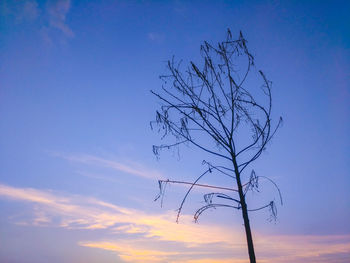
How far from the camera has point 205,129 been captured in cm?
397

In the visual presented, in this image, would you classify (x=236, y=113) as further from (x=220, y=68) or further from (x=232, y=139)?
(x=220, y=68)

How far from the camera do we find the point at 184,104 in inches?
159

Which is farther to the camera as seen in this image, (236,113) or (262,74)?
(236,113)

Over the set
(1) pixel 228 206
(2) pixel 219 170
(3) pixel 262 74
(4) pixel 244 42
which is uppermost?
(4) pixel 244 42

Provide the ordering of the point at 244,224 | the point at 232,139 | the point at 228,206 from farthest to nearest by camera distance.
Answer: the point at 232,139, the point at 228,206, the point at 244,224

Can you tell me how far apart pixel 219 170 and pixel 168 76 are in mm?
1558

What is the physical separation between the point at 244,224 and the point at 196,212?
0.73m

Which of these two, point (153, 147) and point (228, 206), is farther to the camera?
point (153, 147)

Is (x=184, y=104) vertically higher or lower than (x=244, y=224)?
higher

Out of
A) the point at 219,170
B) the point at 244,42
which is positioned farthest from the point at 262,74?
the point at 219,170

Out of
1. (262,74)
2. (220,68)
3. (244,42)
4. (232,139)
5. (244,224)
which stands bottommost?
(244,224)

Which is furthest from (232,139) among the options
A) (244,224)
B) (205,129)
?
(244,224)

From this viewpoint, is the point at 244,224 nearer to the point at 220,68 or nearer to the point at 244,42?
the point at 220,68

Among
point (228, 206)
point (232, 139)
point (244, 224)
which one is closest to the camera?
point (244, 224)
